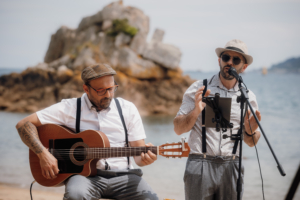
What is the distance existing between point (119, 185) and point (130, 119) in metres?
0.60

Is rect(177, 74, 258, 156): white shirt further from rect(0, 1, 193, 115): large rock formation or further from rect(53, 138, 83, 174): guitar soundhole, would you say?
rect(0, 1, 193, 115): large rock formation

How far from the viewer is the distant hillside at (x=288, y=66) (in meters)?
54.7

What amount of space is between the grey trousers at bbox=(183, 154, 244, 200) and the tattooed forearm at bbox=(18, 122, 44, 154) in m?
1.35

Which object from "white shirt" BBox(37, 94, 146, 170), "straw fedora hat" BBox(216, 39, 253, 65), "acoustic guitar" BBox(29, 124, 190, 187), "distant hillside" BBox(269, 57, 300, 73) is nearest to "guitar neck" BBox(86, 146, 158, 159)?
"acoustic guitar" BBox(29, 124, 190, 187)

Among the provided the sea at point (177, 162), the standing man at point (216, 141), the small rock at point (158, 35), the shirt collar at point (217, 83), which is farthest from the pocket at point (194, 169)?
the small rock at point (158, 35)

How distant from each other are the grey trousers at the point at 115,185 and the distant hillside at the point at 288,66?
57.4 metres

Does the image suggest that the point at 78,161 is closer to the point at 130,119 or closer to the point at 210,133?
the point at 130,119

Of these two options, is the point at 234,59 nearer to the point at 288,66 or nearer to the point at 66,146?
the point at 66,146

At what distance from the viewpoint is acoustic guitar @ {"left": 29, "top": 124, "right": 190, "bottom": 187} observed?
107 inches

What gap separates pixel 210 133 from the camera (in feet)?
8.57

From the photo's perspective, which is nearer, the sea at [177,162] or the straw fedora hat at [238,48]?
the straw fedora hat at [238,48]

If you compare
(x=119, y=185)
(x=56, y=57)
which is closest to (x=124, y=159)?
(x=119, y=185)

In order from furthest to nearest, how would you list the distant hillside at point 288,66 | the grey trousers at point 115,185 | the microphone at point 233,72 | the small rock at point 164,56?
the distant hillside at point 288,66 → the small rock at point 164,56 → the grey trousers at point 115,185 → the microphone at point 233,72

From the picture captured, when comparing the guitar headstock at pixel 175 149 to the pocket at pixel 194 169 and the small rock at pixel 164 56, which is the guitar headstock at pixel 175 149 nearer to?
the pocket at pixel 194 169
